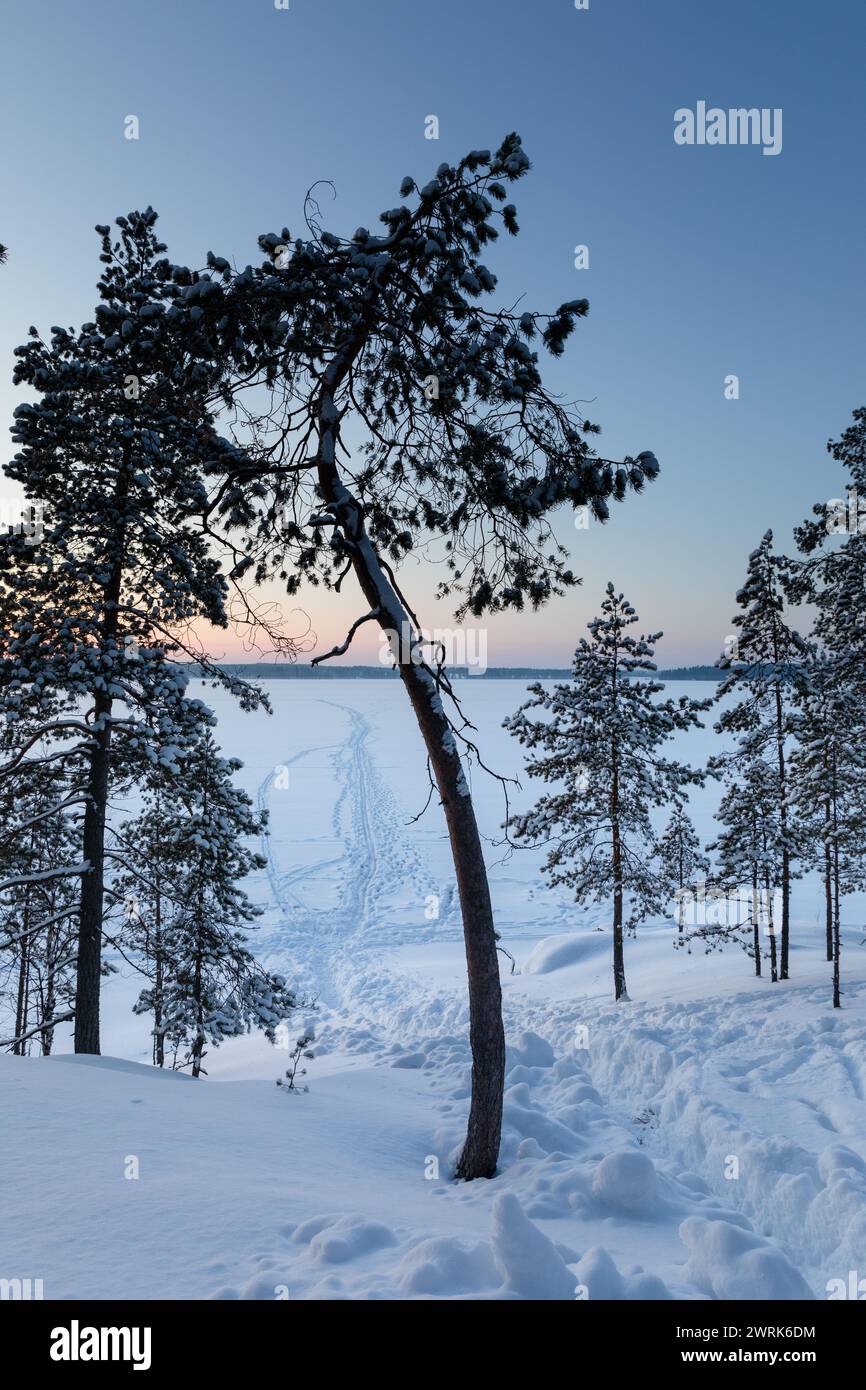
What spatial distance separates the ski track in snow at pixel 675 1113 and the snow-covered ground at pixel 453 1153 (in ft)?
0.09

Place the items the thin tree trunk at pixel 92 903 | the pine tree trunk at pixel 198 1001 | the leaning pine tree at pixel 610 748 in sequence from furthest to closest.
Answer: the leaning pine tree at pixel 610 748, the pine tree trunk at pixel 198 1001, the thin tree trunk at pixel 92 903

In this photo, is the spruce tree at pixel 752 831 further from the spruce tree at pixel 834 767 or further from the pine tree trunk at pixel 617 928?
the pine tree trunk at pixel 617 928

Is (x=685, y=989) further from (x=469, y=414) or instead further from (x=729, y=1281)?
(x=469, y=414)

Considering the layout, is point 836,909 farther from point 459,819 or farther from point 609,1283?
point 609,1283

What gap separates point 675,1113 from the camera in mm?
8219

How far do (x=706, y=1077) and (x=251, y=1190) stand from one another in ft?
26.1

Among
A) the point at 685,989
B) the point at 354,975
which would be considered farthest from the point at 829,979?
the point at 354,975

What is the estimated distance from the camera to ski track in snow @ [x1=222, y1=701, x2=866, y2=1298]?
16.3 ft

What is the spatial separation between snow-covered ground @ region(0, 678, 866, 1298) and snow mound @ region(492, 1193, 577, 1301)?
1 centimetres

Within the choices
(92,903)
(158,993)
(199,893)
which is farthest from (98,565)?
(158,993)

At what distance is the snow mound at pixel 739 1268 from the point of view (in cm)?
354

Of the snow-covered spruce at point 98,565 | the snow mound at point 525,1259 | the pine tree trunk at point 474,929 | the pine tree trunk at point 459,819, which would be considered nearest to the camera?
the snow mound at point 525,1259

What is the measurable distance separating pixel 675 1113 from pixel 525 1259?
19.9 feet

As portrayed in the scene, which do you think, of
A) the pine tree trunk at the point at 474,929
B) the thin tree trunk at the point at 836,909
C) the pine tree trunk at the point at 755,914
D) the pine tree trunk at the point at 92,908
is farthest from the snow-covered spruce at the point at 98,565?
the pine tree trunk at the point at 755,914
